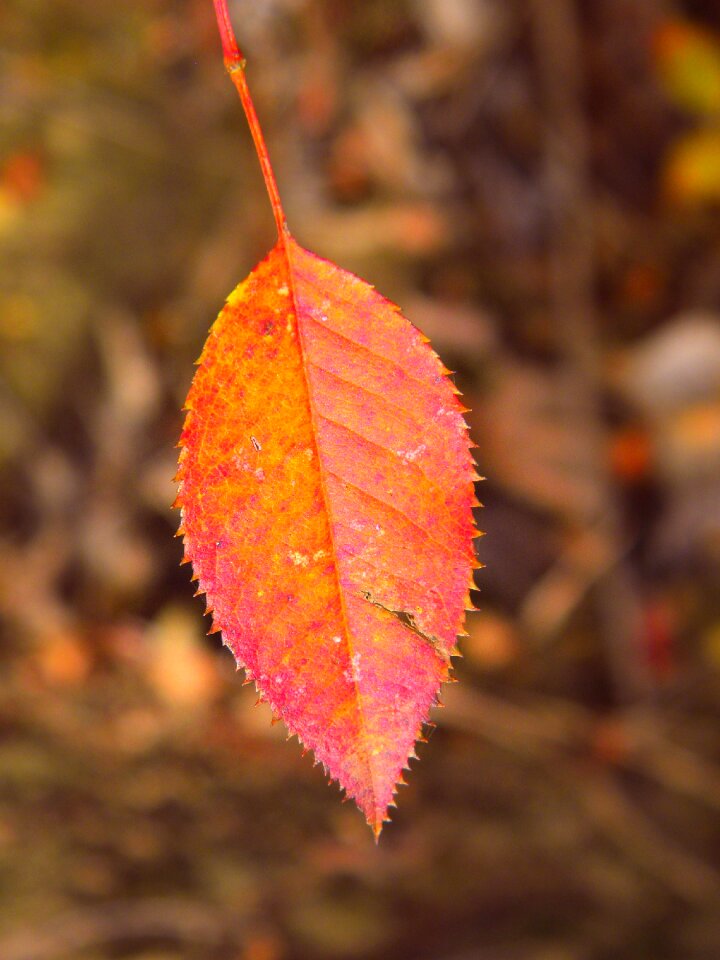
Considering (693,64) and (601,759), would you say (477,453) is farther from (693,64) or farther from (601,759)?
(693,64)

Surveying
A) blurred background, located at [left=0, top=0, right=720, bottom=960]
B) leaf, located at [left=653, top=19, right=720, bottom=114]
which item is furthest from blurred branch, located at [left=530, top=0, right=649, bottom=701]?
leaf, located at [left=653, top=19, right=720, bottom=114]

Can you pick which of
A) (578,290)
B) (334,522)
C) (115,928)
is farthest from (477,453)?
(334,522)

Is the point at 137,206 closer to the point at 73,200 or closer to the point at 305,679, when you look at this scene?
the point at 73,200

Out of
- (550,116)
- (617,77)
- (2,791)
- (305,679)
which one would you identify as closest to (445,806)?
(2,791)

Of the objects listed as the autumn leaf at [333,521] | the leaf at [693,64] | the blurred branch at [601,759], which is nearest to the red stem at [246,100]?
the autumn leaf at [333,521]

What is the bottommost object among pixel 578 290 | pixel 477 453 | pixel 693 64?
pixel 477 453

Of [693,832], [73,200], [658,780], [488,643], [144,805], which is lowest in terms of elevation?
[693,832]
